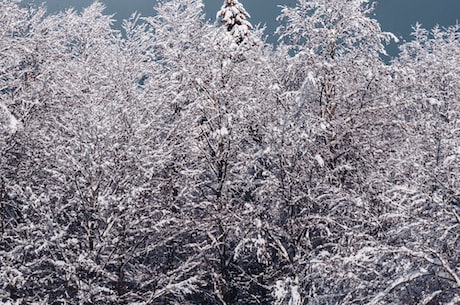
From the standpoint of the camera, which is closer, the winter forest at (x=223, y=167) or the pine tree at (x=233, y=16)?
the winter forest at (x=223, y=167)

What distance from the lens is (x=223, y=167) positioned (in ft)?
43.6

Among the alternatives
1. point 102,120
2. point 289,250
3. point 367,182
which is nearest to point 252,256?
point 289,250

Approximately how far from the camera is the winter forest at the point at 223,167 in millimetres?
9750

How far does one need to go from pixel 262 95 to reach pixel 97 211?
5241 mm

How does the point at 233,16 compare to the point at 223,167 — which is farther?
the point at 233,16

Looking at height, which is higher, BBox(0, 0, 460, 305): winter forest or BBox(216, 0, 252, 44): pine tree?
BBox(216, 0, 252, 44): pine tree

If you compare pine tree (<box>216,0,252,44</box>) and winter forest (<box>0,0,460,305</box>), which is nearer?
winter forest (<box>0,0,460,305</box>)

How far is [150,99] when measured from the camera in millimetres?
13578

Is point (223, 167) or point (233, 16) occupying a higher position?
point (233, 16)

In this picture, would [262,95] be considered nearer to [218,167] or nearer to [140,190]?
[218,167]

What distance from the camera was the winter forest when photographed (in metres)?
9.75

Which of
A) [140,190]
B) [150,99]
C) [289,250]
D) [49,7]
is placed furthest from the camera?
[49,7]

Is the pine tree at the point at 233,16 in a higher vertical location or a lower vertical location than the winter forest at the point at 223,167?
higher

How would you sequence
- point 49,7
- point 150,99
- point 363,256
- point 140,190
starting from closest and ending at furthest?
point 363,256 < point 140,190 < point 150,99 < point 49,7
